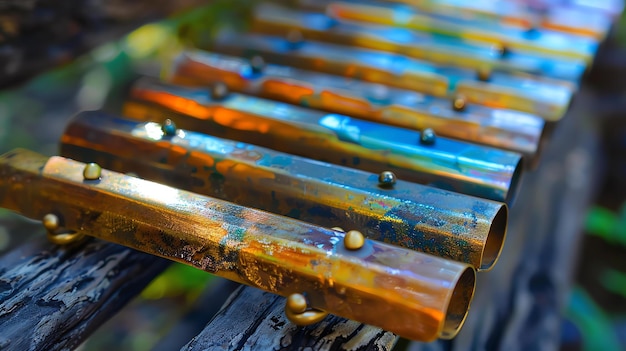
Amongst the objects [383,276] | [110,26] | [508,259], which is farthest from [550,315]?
[110,26]

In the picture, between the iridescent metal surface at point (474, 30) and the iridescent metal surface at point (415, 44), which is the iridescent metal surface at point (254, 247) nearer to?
the iridescent metal surface at point (415, 44)

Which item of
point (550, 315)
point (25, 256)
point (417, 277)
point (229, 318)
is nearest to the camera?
point (417, 277)

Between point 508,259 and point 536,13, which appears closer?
point 508,259

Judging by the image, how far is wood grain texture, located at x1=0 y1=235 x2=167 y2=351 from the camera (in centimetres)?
137

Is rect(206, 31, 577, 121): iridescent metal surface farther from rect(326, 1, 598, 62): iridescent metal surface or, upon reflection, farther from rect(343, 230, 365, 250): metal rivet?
rect(343, 230, 365, 250): metal rivet

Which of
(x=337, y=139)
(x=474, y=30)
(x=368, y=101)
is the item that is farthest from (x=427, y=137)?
(x=474, y=30)

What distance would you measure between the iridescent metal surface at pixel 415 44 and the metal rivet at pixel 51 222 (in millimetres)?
1380

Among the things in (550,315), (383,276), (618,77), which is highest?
(383,276)

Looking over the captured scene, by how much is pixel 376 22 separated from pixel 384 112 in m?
0.87

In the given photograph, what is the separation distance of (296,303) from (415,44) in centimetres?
154

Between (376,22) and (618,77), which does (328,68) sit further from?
(618,77)

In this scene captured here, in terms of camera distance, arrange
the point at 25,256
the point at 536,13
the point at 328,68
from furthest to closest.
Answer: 1. the point at 536,13
2. the point at 328,68
3. the point at 25,256

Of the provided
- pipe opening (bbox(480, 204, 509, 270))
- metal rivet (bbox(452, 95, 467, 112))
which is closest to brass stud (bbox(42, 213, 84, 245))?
pipe opening (bbox(480, 204, 509, 270))

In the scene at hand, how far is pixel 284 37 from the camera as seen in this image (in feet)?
8.70
